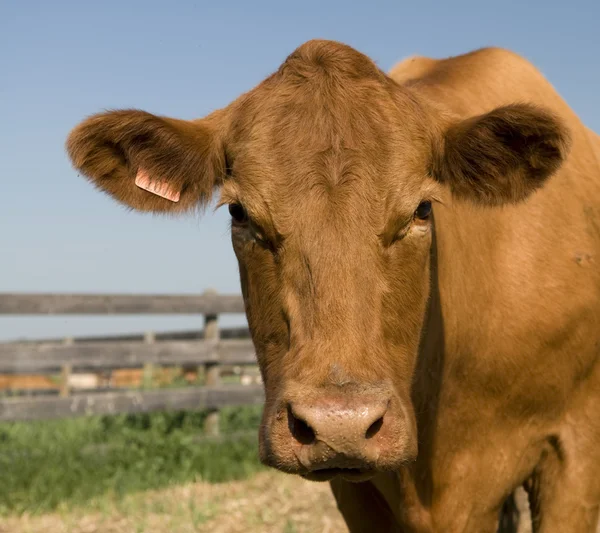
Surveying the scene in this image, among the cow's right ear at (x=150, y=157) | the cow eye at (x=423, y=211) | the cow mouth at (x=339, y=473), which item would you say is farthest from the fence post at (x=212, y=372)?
the cow mouth at (x=339, y=473)

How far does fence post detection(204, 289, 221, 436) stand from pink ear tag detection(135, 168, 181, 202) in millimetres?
6469

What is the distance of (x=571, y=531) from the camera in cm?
420

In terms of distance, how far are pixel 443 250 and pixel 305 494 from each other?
3957 millimetres

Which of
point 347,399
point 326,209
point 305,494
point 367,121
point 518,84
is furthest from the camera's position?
point 305,494

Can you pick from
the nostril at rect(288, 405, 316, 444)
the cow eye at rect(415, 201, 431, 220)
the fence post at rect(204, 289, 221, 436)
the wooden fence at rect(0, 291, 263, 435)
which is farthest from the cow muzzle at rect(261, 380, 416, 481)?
the fence post at rect(204, 289, 221, 436)

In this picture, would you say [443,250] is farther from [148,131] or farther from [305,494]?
[305,494]

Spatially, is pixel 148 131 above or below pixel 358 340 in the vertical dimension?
above

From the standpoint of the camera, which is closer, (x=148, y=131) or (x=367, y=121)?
(x=367, y=121)

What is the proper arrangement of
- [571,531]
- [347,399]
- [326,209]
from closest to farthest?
[347,399] < [326,209] < [571,531]

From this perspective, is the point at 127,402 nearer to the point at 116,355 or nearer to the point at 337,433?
the point at 116,355

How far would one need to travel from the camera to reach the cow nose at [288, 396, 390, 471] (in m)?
2.55

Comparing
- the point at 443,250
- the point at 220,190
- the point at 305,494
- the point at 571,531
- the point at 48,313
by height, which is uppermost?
the point at 220,190

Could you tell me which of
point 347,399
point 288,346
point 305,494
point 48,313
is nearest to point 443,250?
point 288,346

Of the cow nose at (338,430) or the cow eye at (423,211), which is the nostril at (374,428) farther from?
the cow eye at (423,211)
